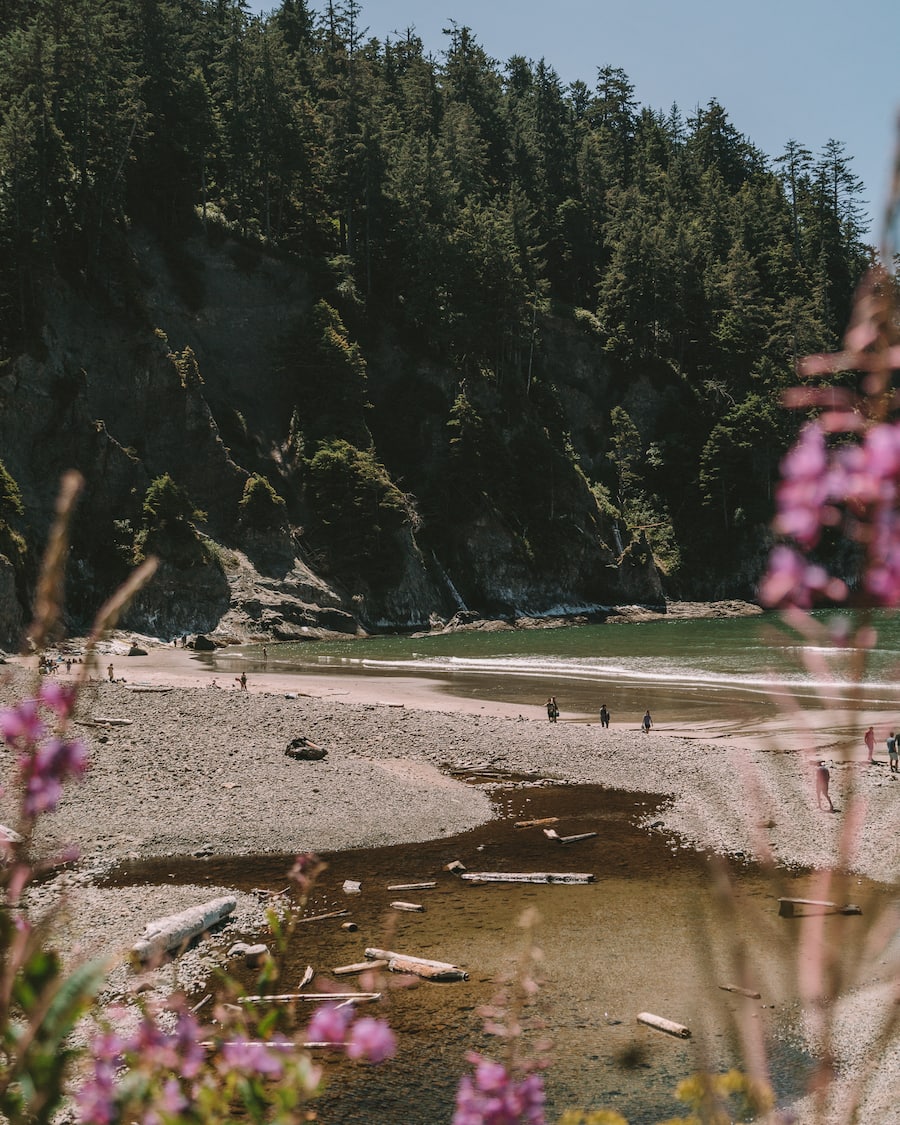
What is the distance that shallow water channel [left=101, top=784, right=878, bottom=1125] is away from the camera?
985 centimetres

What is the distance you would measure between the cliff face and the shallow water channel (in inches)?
1523

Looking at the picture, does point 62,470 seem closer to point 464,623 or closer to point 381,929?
point 464,623

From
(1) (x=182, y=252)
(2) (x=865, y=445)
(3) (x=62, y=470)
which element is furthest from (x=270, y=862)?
(1) (x=182, y=252)

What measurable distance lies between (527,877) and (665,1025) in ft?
16.8

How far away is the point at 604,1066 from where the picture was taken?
10164 millimetres

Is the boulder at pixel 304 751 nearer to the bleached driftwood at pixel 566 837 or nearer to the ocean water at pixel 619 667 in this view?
the bleached driftwood at pixel 566 837

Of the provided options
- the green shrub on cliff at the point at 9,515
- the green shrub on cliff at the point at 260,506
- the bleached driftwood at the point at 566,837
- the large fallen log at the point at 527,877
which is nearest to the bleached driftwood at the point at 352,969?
the large fallen log at the point at 527,877

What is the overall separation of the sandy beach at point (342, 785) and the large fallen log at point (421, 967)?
2.55 metres

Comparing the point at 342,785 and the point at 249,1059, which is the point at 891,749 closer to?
the point at 342,785

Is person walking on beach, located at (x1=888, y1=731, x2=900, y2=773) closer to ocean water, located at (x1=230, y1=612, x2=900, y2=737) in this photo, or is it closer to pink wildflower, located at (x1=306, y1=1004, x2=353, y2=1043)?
ocean water, located at (x1=230, y1=612, x2=900, y2=737)

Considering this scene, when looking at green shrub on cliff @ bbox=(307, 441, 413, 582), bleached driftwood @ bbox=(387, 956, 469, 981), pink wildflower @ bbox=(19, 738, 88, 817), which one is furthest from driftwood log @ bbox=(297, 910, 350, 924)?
green shrub on cliff @ bbox=(307, 441, 413, 582)

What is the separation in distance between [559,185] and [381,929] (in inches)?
4581

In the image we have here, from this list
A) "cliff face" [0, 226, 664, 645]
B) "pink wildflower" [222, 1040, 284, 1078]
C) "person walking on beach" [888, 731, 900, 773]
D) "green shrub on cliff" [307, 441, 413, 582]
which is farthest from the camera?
"green shrub on cliff" [307, 441, 413, 582]

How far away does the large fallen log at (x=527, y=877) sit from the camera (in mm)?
15781
